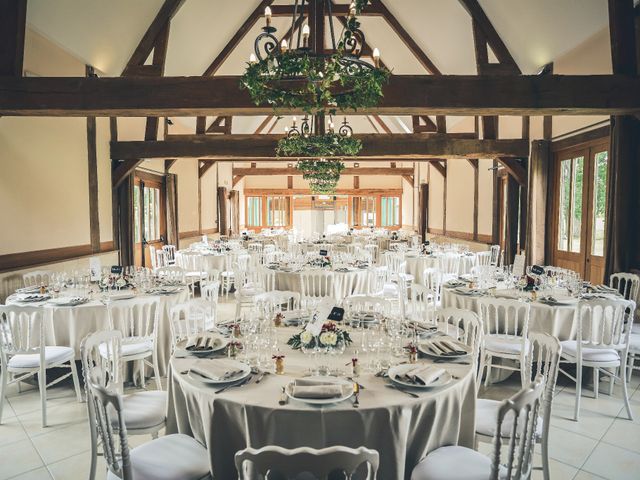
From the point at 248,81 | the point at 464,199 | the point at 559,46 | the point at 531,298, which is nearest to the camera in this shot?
the point at 248,81

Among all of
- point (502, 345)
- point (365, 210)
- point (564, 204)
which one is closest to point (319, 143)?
point (502, 345)

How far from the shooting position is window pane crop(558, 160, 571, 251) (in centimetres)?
730

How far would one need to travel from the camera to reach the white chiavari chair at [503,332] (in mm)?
3773

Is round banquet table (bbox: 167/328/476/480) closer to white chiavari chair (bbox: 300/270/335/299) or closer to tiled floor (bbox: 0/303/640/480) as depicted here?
tiled floor (bbox: 0/303/640/480)

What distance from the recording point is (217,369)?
2.32 m

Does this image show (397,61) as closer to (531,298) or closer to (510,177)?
(510,177)

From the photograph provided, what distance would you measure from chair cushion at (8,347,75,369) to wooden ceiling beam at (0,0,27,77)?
123 inches

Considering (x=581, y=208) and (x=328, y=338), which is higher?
(x=581, y=208)

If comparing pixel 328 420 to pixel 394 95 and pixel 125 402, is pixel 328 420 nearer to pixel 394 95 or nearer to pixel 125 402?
pixel 125 402

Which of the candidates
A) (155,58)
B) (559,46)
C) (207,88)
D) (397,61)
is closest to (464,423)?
(207,88)

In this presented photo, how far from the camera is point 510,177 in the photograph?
894cm

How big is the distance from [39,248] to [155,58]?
3617 mm

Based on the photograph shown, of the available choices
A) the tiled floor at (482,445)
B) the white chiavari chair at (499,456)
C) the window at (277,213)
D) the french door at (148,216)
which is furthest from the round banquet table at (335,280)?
the window at (277,213)

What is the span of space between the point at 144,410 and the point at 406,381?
1.61 metres
